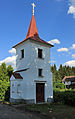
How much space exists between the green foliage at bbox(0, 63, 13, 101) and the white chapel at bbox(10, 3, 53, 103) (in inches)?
81.2

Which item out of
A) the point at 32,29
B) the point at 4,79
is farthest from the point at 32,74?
the point at 32,29

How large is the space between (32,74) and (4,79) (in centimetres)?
532

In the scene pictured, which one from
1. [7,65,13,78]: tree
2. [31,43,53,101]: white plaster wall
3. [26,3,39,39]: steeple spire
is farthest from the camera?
[7,65,13,78]: tree

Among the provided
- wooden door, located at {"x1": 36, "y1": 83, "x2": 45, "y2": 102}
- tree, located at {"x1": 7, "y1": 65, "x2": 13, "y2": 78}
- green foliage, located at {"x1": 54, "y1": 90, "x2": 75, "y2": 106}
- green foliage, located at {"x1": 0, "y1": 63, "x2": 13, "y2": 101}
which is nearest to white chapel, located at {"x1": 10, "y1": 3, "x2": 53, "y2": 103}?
wooden door, located at {"x1": 36, "y1": 83, "x2": 45, "y2": 102}

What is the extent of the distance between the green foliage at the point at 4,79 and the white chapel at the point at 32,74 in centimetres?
206

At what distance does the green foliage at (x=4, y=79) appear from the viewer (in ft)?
55.2

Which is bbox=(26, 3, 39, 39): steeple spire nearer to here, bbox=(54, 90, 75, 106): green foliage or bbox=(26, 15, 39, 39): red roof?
bbox=(26, 15, 39, 39): red roof

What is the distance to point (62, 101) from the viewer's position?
14.7 metres

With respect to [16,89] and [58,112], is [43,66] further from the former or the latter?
[58,112]

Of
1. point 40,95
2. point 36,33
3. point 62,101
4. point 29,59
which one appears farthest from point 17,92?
point 36,33

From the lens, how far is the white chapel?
14343 mm

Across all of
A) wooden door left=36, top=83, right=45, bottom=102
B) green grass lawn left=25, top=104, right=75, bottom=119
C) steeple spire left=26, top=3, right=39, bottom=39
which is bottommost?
green grass lawn left=25, top=104, right=75, bottom=119

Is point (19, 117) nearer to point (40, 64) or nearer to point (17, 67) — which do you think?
point (40, 64)

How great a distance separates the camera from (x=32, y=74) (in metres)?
14.8
